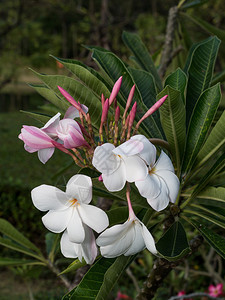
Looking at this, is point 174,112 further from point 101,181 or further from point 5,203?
point 5,203

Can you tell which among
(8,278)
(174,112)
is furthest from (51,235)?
(8,278)

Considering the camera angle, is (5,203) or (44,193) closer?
(44,193)

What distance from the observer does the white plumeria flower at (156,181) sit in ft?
1.56

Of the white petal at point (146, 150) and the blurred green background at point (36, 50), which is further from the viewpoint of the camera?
the blurred green background at point (36, 50)

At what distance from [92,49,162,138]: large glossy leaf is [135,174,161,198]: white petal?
0.87 feet

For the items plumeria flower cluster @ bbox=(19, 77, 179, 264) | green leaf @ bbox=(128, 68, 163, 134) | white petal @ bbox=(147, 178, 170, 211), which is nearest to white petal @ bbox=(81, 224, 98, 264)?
plumeria flower cluster @ bbox=(19, 77, 179, 264)

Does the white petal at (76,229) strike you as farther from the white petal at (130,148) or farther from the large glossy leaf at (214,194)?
the large glossy leaf at (214,194)

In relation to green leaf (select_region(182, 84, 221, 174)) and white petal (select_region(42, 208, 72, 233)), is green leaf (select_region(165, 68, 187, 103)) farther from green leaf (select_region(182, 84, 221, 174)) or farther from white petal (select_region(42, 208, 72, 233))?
white petal (select_region(42, 208, 72, 233))

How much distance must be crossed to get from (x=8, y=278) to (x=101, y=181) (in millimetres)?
3552

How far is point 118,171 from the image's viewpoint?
475 mm

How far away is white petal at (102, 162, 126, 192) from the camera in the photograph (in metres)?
0.47

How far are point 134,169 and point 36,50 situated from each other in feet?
39.2

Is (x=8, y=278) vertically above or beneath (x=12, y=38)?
beneath

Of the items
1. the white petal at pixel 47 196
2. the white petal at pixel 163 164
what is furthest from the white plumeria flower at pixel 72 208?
the white petal at pixel 163 164
